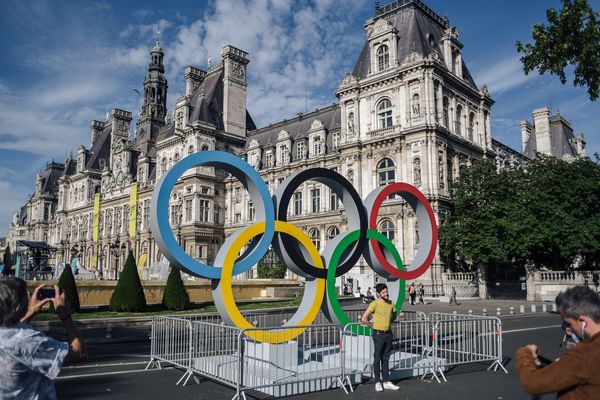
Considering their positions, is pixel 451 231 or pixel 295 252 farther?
pixel 451 231

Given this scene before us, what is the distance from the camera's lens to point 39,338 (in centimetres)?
394

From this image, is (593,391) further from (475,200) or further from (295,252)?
(475,200)

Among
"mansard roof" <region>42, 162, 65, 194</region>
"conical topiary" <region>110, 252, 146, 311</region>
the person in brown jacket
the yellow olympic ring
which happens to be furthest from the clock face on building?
the person in brown jacket

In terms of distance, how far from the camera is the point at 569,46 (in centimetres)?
1950

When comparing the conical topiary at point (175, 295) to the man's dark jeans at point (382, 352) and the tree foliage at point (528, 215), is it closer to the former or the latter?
the tree foliage at point (528, 215)

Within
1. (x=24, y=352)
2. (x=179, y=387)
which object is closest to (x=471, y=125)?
(x=179, y=387)

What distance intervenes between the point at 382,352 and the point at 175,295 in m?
21.2

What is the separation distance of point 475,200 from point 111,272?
191 feet

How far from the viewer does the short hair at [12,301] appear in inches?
157

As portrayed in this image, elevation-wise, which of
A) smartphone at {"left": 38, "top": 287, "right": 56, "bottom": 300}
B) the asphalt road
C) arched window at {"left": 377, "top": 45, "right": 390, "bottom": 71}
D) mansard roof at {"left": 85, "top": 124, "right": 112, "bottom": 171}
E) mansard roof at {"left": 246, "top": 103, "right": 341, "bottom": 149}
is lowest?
the asphalt road

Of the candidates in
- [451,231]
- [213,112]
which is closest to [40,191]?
[213,112]

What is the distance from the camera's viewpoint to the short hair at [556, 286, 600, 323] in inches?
154

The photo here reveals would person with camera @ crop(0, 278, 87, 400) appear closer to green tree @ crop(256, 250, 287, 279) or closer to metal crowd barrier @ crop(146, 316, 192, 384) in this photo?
metal crowd barrier @ crop(146, 316, 192, 384)

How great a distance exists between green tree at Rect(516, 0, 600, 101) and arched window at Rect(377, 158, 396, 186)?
2209 centimetres
